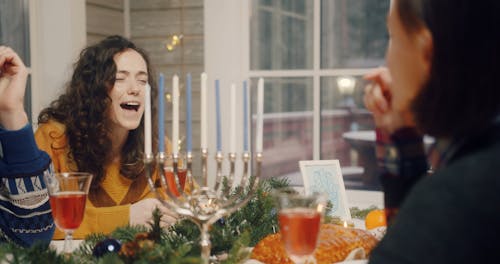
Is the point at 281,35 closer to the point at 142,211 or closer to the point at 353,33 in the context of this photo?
the point at 353,33

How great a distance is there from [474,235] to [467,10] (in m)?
0.25

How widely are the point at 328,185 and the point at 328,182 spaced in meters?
0.01

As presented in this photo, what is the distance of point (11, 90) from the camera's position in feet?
5.75

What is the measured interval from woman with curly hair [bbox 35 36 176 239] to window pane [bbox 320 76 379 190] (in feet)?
3.40

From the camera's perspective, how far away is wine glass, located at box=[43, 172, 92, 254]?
1299 millimetres

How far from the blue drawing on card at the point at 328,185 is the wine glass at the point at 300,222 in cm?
67

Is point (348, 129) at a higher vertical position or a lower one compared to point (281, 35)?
lower

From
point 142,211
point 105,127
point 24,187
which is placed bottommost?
point 142,211

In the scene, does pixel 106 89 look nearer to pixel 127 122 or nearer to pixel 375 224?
pixel 127 122

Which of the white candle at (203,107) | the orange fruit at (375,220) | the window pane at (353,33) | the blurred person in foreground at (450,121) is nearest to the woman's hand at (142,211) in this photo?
the orange fruit at (375,220)

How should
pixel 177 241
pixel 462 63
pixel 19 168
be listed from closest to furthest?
pixel 462 63, pixel 177 241, pixel 19 168

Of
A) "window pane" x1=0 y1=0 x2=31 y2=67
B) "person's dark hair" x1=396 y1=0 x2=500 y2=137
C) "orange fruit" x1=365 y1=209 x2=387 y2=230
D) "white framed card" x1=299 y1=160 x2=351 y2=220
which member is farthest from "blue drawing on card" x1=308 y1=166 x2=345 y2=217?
"window pane" x1=0 y1=0 x2=31 y2=67

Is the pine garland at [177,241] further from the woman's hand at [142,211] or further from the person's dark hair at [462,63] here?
the person's dark hair at [462,63]

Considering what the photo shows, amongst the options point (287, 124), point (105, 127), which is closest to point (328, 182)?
point (105, 127)
